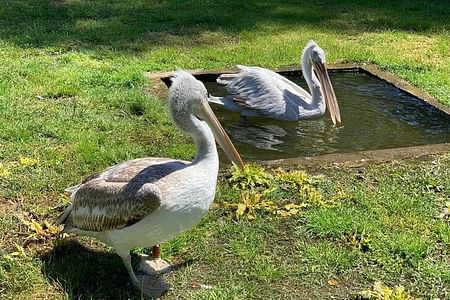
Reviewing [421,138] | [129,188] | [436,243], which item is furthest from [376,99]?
[129,188]

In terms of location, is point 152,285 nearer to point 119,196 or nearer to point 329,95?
point 119,196

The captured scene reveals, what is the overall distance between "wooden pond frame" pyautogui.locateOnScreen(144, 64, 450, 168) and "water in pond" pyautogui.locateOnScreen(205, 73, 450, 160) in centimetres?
15

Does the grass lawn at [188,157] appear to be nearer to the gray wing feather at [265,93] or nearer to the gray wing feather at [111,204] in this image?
the gray wing feather at [111,204]

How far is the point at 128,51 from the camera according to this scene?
324 inches

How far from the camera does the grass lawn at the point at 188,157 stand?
142 inches

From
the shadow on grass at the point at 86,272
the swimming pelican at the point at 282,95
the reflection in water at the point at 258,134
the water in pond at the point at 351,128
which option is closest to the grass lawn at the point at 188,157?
the shadow on grass at the point at 86,272

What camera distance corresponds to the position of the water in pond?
574cm

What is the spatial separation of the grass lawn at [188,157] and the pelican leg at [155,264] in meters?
0.07

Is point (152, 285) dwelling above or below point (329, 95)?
below

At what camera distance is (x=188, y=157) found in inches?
200

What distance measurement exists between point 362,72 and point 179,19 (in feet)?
10.9

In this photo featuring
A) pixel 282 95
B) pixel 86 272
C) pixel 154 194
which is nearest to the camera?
pixel 154 194

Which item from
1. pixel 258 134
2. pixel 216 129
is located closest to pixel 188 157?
pixel 258 134

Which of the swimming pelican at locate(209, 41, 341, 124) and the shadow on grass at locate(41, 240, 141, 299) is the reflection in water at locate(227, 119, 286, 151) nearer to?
the swimming pelican at locate(209, 41, 341, 124)
